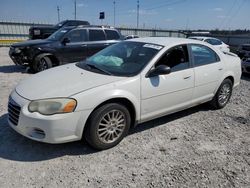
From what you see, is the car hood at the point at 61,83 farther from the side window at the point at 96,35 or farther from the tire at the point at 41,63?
the side window at the point at 96,35

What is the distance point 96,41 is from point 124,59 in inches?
215

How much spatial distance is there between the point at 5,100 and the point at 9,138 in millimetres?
1876

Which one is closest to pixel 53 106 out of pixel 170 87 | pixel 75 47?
pixel 170 87

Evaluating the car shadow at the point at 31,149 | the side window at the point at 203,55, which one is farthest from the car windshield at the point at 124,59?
the car shadow at the point at 31,149

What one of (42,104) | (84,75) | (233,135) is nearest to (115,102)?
(84,75)

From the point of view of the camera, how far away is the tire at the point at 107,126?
3131mm

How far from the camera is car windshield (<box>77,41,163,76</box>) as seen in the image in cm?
364

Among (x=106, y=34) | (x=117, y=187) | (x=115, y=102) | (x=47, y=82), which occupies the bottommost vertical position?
(x=117, y=187)

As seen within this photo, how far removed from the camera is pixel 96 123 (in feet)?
10.3

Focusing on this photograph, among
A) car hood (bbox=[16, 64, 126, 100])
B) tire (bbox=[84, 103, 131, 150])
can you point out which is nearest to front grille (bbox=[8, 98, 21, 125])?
car hood (bbox=[16, 64, 126, 100])

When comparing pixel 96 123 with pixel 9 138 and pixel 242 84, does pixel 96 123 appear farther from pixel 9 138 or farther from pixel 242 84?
pixel 242 84

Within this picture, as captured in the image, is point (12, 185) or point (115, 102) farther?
point (115, 102)

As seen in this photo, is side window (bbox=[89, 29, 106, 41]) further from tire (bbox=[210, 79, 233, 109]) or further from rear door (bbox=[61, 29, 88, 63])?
tire (bbox=[210, 79, 233, 109])

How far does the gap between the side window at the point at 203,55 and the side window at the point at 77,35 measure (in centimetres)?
539
